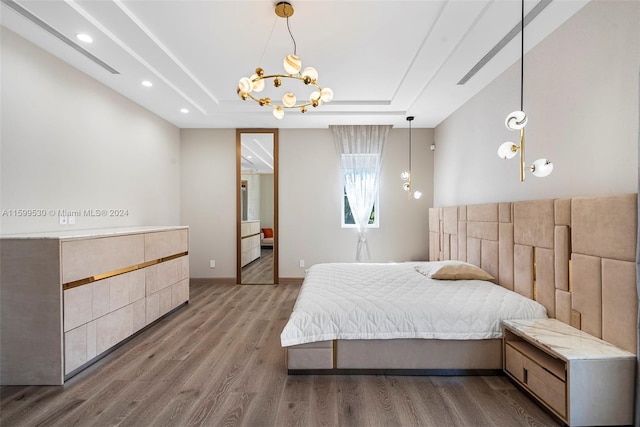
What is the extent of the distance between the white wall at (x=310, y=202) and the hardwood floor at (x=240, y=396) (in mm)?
2425

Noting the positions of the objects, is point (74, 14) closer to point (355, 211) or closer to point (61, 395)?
point (61, 395)

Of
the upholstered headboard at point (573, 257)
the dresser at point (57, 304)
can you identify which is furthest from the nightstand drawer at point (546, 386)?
the dresser at point (57, 304)

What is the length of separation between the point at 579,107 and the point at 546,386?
188cm

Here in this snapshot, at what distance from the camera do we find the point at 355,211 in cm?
502

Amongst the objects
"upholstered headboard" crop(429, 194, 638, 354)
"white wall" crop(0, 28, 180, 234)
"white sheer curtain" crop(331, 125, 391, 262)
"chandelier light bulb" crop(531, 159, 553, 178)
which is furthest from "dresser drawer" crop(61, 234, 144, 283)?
"upholstered headboard" crop(429, 194, 638, 354)

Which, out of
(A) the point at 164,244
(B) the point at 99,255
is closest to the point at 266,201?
(A) the point at 164,244

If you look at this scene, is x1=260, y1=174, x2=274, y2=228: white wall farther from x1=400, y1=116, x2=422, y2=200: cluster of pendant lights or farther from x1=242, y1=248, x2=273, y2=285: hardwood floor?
x1=400, y1=116, x2=422, y2=200: cluster of pendant lights

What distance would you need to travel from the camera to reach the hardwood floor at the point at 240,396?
1806mm

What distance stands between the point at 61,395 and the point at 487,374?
10.1 feet

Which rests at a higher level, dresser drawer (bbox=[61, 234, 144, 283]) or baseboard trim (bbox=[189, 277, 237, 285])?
dresser drawer (bbox=[61, 234, 144, 283])

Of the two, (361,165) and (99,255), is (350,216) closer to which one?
(361,165)

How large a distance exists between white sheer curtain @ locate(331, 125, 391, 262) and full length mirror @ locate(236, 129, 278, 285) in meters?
1.17

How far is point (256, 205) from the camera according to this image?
29.4 ft

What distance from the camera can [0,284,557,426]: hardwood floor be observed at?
181 cm
